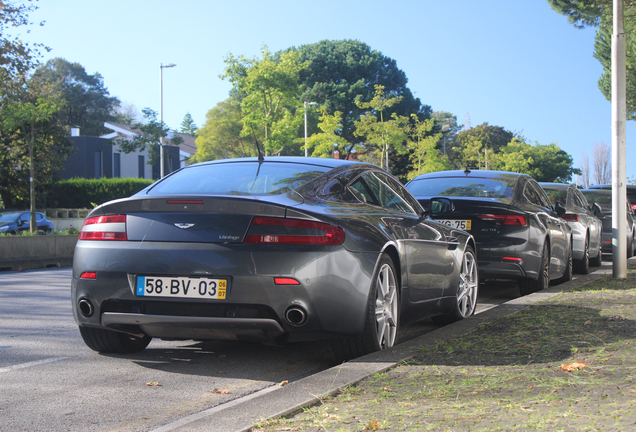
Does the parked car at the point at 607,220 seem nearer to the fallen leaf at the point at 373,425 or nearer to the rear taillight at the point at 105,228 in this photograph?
the rear taillight at the point at 105,228

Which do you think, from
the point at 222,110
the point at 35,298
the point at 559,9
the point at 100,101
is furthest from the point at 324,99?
the point at 35,298

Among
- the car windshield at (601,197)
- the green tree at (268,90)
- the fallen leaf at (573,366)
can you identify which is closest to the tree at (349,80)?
the green tree at (268,90)

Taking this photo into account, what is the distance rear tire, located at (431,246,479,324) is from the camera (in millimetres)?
6797

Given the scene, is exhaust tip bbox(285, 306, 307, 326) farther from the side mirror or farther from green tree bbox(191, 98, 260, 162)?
green tree bbox(191, 98, 260, 162)

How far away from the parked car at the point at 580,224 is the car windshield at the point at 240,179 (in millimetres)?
8082

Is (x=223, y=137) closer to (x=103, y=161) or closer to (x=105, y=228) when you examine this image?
(x=103, y=161)

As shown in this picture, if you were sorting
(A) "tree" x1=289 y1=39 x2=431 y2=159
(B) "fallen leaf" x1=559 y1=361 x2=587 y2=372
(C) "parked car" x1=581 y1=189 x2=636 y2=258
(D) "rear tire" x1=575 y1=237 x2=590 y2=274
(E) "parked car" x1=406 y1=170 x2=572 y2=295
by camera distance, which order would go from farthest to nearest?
(A) "tree" x1=289 y1=39 x2=431 y2=159 < (C) "parked car" x1=581 y1=189 x2=636 y2=258 < (D) "rear tire" x1=575 y1=237 x2=590 y2=274 < (E) "parked car" x1=406 y1=170 x2=572 y2=295 < (B) "fallen leaf" x1=559 y1=361 x2=587 y2=372

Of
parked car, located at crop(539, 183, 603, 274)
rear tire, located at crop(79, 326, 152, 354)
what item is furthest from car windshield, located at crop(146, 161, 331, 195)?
parked car, located at crop(539, 183, 603, 274)

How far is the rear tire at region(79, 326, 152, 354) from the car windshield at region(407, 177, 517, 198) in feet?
15.3

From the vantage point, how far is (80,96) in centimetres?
8375

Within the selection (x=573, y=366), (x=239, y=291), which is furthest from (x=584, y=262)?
(x=239, y=291)

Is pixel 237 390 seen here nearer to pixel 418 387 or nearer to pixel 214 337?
pixel 214 337

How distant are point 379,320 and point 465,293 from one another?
90.3 inches

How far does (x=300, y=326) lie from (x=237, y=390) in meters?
0.55
